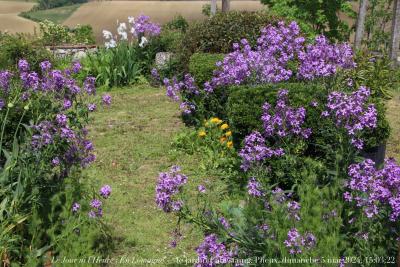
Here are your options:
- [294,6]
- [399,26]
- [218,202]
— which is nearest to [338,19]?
[294,6]

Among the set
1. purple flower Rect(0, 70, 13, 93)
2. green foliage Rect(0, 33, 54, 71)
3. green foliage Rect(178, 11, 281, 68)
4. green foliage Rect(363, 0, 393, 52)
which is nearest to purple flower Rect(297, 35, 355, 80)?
purple flower Rect(0, 70, 13, 93)

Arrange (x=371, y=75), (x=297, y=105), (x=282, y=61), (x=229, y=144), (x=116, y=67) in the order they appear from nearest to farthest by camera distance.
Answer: (x=297, y=105)
(x=282, y=61)
(x=229, y=144)
(x=371, y=75)
(x=116, y=67)

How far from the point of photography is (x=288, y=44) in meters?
7.24

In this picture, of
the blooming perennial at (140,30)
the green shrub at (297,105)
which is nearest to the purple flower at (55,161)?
the green shrub at (297,105)

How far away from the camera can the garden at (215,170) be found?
362 cm

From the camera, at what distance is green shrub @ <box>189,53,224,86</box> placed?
871cm

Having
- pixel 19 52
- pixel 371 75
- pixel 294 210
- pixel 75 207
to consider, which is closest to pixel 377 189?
pixel 294 210

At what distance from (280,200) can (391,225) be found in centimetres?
75

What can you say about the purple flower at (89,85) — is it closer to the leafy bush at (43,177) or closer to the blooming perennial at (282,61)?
the leafy bush at (43,177)

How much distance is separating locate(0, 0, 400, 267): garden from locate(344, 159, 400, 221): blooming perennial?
1 cm

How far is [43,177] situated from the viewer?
457cm

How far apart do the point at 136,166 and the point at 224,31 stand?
4468mm

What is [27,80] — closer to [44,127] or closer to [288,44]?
[44,127]

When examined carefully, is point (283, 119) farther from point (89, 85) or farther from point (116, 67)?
point (116, 67)
